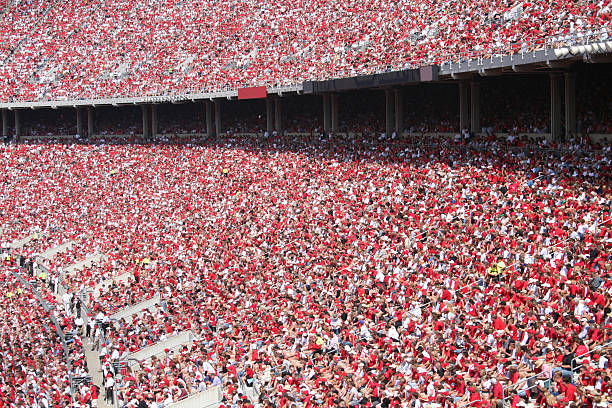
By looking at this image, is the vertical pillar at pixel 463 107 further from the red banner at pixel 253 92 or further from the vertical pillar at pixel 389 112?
the red banner at pixel 253 92

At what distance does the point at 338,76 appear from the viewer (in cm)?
3284

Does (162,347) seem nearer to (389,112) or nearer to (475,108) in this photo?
(475,108)

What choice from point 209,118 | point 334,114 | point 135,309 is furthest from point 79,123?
point 135,309

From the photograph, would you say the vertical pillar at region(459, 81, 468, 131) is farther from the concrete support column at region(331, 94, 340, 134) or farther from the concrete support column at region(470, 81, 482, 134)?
the concrete support column at region(331, 94, 340, 134)

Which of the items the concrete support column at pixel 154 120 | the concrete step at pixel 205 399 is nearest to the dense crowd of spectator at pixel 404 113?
the concrete support column at pixel 154 120

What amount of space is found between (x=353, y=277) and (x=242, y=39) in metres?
24.8

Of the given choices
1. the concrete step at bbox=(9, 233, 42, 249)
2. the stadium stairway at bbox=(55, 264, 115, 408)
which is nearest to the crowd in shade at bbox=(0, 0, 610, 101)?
the concrete step at bbox=(9, 233, 42, 249)

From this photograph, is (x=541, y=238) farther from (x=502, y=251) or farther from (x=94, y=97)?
(x=94, y=97)

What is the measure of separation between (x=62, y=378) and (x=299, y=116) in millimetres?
20692

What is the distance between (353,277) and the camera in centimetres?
1973

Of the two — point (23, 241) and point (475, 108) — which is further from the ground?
point (475, 108)

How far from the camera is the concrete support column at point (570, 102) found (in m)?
22.7

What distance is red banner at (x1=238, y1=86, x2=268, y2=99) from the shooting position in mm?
35812

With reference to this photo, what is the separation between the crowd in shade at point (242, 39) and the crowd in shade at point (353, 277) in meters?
3.56
